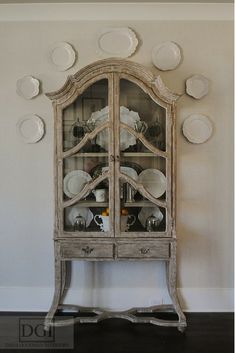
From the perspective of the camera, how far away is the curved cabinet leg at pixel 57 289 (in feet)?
8.40

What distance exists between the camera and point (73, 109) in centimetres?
256

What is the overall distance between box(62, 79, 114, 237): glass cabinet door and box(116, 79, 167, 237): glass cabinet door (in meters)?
0.11

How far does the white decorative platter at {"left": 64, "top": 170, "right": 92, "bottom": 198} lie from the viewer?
2.57 meters

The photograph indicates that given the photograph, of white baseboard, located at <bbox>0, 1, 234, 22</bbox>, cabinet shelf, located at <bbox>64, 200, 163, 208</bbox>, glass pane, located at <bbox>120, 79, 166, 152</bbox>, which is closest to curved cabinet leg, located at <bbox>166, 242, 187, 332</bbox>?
cabinet shelf, located at <bbox>64, 200, 163, 208</bbox>

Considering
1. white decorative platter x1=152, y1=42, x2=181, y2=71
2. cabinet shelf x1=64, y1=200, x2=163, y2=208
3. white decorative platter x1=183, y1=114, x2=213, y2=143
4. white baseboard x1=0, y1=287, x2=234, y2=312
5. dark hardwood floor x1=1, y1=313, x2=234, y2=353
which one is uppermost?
white decorative platter x1=152, y1=42, x2=181, y2=71

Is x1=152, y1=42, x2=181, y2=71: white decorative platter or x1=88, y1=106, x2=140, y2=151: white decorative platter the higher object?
x1=152, y1=42, x2=181, y2=71: white decorative platter

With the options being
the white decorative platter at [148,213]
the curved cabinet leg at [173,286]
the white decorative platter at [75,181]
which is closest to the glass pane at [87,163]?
the white decorative platter at [75,181]

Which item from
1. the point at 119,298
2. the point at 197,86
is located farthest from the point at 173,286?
the point at 197,86

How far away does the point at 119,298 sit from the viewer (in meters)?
2.86

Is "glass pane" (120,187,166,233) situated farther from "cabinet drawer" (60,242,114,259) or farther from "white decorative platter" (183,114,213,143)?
"white decorative platter" (183,114,213,143)

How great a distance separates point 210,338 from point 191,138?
1.57 metres

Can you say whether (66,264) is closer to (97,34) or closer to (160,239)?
(160,239)

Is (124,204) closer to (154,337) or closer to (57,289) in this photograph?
(57,289)

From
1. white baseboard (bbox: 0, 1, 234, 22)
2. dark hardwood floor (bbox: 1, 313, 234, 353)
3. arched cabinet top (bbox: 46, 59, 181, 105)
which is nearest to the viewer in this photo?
dark hardwood floor (bbox: 1, 313, 234, 353)
